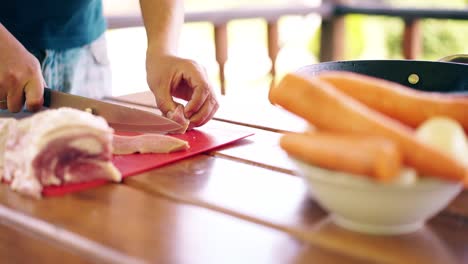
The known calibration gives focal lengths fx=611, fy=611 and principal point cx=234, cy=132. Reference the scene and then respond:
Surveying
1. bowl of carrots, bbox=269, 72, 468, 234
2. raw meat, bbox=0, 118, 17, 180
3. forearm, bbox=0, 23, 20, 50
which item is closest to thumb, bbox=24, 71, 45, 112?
forearm, bbox=0, 23, 20, 50

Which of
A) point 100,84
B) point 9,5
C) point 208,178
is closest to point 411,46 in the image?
point 100,84

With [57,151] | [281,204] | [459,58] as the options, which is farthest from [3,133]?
[459,58]

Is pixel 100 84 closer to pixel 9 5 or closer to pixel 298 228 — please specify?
pixel 9 5

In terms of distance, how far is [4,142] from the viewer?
104 centimetres

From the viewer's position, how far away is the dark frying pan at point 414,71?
1197mm

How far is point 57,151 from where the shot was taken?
37.1 inches

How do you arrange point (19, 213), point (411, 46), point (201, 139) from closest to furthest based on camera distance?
1. point (19, 213)
2. point (201, 139)
3. point (411, 46)

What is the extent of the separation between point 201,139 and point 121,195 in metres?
0.34

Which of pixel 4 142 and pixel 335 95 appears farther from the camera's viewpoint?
pixel 4 142

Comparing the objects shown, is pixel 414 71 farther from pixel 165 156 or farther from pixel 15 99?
pixel 15 99

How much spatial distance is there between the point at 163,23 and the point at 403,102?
3.32 feet

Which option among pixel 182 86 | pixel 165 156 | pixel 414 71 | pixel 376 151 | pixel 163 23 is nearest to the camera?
pixel 376 151

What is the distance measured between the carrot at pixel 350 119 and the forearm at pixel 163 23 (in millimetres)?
782

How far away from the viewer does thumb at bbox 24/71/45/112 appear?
1291 mm
